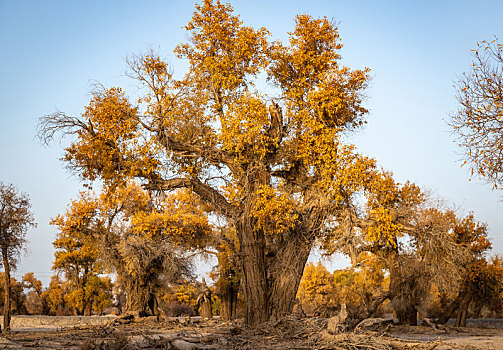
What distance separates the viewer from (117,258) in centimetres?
2089

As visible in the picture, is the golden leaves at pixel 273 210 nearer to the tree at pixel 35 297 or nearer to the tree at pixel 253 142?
the tree at pixel 253 142

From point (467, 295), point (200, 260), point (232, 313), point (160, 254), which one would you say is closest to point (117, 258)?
point (160, 254)

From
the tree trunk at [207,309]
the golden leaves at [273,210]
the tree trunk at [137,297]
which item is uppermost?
the golden leaves at [273,210]

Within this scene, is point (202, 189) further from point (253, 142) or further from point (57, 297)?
point (57, 297)

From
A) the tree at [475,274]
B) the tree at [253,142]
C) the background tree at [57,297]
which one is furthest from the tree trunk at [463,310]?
the background tree at [57,297]

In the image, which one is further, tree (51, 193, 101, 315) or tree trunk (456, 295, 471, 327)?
tree (51, 193, 101, 315)

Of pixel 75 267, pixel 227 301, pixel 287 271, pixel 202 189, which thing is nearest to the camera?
pixel 287 271

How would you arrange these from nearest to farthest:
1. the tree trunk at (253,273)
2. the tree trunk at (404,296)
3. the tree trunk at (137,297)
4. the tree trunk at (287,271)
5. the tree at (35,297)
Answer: the tree trunk at (253,273) < the tree trunk at (287,271) < the tree trunk at (404,296) < the tree trunk at (137,297) < the tree at (35,297)

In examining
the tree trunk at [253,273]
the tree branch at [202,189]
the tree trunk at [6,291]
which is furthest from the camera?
the tree branch at [202,189]

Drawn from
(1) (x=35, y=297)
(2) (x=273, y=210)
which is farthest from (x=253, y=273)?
(1) (x=35, y=297)

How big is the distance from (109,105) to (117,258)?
9967 mm

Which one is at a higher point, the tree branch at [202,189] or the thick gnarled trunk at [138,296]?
the tree branch at [202,189]

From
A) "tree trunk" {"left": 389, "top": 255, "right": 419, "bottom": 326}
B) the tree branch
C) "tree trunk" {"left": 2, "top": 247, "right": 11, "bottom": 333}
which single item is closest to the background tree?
"tree trunk" {"left": 2, "top": 247, "right": 11, "bottom": 333}

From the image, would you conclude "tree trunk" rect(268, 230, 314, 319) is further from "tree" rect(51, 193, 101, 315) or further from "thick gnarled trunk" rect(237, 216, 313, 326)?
"tree" rect(51, 193, 101, 315)
